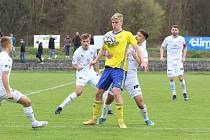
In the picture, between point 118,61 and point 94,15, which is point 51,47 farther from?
point 118,61

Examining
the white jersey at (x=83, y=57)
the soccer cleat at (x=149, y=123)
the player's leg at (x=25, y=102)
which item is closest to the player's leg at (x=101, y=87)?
the soccer cleat at (x=149, y=123)

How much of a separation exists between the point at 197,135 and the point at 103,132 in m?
1.86

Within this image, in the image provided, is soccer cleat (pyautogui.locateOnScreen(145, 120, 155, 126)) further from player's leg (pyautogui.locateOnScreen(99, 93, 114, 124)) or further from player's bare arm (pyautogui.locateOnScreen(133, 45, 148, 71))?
player's bare arm (pyautogui.locateOnScreen(133, 45, 148, 71))

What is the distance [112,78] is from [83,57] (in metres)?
2.98

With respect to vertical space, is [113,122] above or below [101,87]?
below

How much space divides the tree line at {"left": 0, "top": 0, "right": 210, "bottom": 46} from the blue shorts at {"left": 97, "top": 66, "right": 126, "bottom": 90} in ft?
196

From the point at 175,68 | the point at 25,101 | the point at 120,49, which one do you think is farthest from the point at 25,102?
the point at 175,68

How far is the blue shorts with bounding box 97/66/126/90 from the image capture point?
12.6 metres

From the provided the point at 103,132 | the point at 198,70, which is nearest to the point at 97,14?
the point at 198,70

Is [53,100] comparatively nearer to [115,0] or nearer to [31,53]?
[31,53]

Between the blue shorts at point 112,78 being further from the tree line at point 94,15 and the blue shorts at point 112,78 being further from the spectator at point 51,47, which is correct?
the tree line at point 94,15

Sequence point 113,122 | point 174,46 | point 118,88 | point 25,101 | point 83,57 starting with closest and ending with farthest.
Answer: point 25,101
point 118,88
point 113,122
point 83,57
point 174,46

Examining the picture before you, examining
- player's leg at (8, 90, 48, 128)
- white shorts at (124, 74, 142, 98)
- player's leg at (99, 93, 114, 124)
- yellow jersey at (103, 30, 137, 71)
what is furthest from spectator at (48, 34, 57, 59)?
player's leg at (8, 90, 48, 128)

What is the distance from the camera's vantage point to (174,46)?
65.7ft
